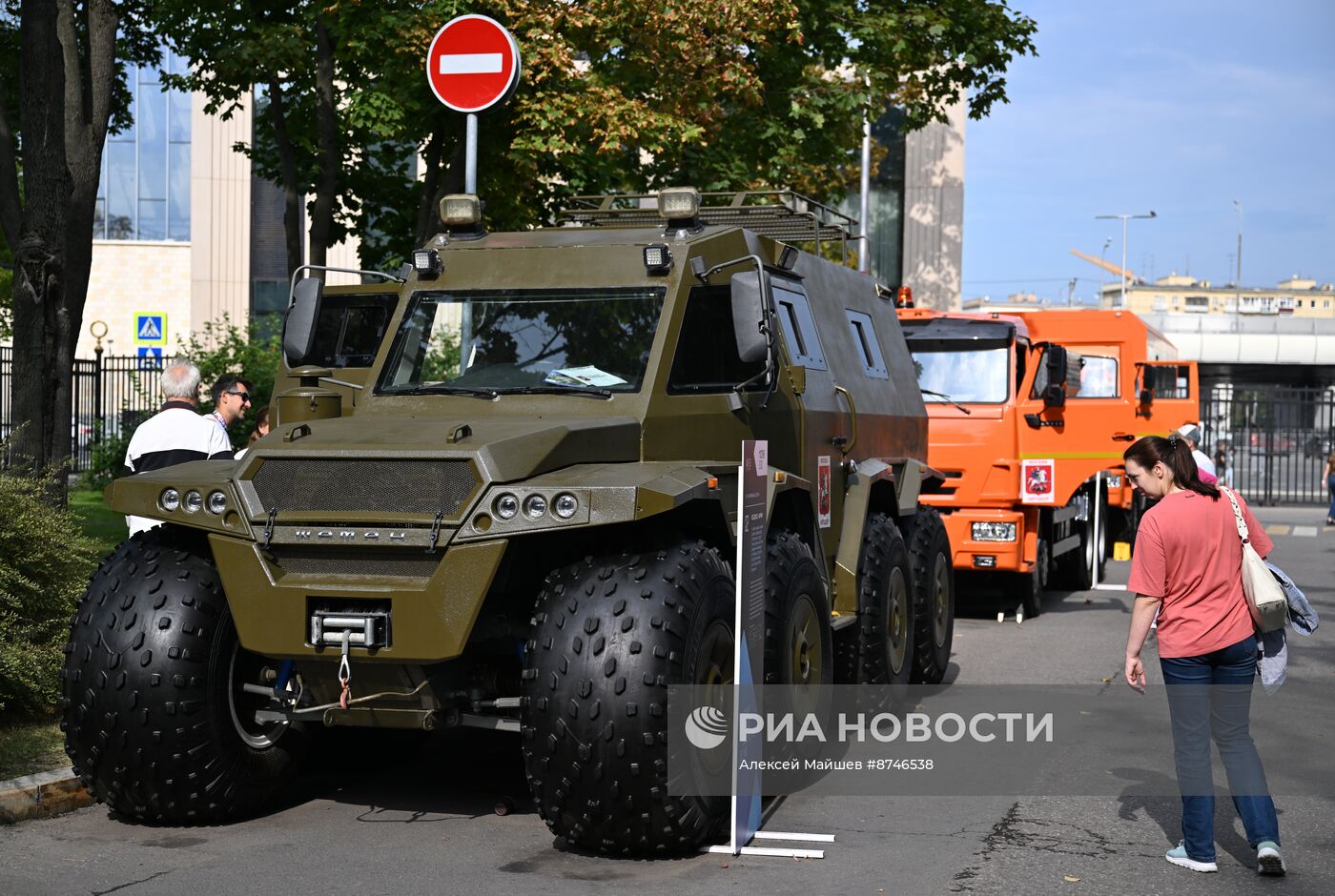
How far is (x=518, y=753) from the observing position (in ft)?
29.1

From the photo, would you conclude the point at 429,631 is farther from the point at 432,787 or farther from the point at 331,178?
the point at 331,178

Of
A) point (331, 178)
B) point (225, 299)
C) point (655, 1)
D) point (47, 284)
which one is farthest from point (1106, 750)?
point (225, 299)

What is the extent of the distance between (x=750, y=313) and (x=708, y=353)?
47 centimetres

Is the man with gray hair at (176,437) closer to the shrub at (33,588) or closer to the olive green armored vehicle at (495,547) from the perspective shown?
the shrub at (33,588)

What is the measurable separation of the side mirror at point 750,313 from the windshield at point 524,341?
478 millimetres

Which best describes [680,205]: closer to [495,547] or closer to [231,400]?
[495,547]

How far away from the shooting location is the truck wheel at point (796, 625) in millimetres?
7395

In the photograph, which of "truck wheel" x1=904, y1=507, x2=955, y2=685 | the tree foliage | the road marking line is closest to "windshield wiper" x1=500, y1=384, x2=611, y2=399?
"truck wheel" x1=904, y1=507, x2=955, y2=685

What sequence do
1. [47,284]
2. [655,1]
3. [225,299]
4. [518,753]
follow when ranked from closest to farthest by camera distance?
[518,753]
[47,284]
[655,1]
[225,299]

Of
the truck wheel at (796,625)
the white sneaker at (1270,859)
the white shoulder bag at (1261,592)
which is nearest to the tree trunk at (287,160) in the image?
the truck wheel at (796,625)

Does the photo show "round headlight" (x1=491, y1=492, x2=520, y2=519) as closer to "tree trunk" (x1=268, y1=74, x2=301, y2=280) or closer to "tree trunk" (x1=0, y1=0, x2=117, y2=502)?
"tree trunk" (x1=0, y1=0, x2=117, y2=502)

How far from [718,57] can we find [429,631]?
12155 mm

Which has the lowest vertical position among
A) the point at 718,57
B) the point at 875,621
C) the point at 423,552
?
the point at 875,621

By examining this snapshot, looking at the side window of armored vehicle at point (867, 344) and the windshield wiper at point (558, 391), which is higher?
the side window of armored vehicle at point (867, 344)
